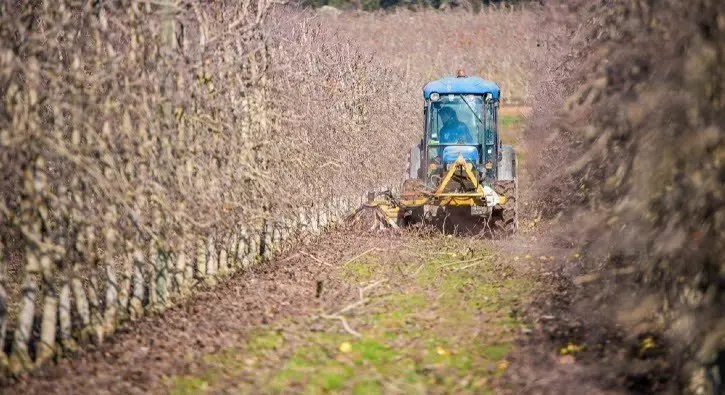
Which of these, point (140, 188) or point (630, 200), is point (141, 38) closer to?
point (140, 188)

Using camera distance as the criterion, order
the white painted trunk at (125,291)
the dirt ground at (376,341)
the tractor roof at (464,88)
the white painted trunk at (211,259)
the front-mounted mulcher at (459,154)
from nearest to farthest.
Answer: the dirt ground at (376,341) → the white painted trunk at (125,291) → the white painted trunk at (211,259) → the front-mounted mulcher at (459,154) → the tractor roof at (464,88)

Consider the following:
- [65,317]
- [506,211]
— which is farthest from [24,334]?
[506,211]

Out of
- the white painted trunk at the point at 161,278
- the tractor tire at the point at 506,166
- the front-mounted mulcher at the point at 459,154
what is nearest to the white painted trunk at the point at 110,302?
the white painted trunk at the point at 161,278

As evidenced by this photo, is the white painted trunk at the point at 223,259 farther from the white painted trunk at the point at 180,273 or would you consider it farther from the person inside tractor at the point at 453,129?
the person inside tractor at the point at 453,129

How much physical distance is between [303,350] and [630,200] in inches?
128

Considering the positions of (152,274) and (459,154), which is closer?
(152,274)

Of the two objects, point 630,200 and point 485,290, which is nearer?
point 630,200

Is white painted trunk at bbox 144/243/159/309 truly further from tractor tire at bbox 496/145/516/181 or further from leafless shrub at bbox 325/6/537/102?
leafless shrub at bbox 325/6/537/102

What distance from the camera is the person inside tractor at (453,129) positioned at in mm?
15633

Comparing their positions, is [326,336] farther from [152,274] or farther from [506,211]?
[506,211]

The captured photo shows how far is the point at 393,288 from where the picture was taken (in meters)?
10.4

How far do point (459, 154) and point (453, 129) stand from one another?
0.56 m

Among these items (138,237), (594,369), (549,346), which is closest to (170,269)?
(138,237)

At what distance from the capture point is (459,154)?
50.6 ft
